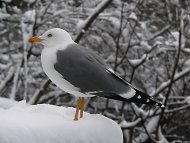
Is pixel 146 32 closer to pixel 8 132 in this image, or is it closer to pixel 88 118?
pixel 88 118

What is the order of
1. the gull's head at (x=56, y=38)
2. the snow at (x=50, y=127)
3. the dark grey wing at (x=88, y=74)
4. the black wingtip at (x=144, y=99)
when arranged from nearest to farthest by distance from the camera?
the snow at (x=50, y=127), the black wingtip at (x=144, y=99), the dark grey wing at (x=88, y=74), the gull's head at (x=56, y=38)

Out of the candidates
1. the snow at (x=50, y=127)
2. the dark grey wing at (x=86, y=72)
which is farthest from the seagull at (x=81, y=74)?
the snow at (x=50, y=127)

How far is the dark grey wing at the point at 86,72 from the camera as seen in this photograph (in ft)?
5.39

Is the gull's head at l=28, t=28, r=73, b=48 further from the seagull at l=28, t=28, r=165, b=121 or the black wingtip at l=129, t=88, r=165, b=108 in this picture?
the black wingtip at l=129, t=88, r=165, b=108

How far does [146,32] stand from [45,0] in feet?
4.04

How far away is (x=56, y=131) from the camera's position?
1.33 metres

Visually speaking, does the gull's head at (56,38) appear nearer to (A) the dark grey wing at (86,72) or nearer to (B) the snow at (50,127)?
(A) the dark grey wing at (86,72)

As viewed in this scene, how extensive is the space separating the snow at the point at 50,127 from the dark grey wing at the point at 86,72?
5.0 inches

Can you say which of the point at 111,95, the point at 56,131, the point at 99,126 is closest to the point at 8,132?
the point at 56,131

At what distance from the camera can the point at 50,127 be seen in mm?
1339

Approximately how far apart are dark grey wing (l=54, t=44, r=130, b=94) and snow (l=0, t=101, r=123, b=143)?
13 cm

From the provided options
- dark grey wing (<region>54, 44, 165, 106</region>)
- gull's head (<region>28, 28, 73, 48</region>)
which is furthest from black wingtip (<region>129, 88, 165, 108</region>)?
gull's head (<region>28, 28, 73, 48</region>)

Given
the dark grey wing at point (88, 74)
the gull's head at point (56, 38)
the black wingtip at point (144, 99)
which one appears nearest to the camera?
the black wingtip at point (144, 99)

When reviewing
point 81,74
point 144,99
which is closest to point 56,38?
point 81,74
